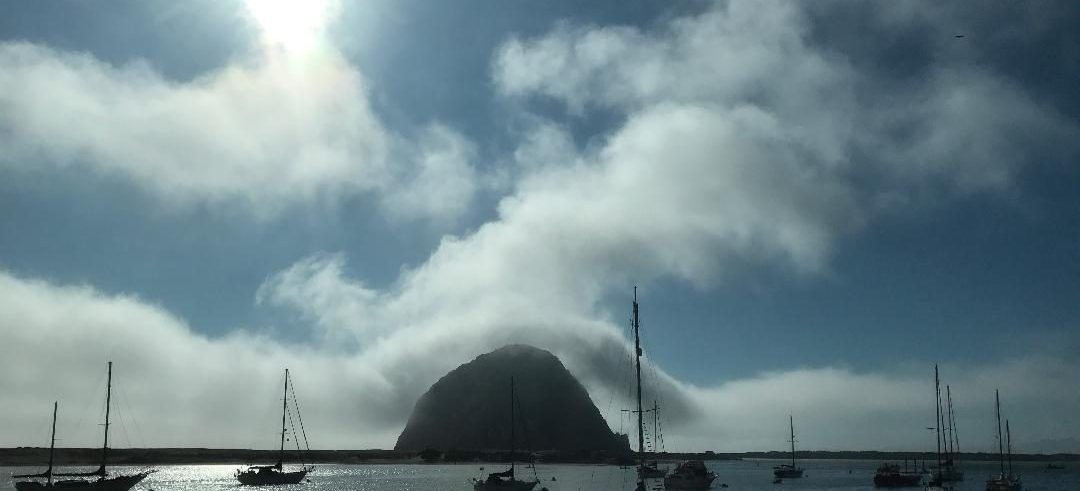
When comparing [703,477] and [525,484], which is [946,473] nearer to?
[703,477]

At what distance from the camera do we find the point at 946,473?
140000mm

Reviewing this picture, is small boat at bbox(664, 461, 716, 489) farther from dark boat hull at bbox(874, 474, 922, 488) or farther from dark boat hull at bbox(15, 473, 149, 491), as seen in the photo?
dark boat hull at bbox(15, 473, 149, 491)

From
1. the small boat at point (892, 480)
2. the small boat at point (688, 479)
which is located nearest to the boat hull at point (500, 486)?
the small boat at point (688, 479)

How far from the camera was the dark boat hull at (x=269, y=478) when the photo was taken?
140m

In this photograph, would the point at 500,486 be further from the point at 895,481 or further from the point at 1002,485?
the point at 895,481

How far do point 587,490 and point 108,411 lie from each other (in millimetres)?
70839

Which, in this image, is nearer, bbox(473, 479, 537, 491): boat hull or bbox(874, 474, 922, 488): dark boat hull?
bbox(473, 479, 537, 491): boat hull

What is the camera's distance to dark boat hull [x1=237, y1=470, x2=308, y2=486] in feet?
460

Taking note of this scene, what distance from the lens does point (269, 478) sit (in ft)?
459

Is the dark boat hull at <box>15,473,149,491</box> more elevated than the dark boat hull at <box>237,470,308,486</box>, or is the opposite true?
the dark boat hull at <box>15,473,149,491</box>

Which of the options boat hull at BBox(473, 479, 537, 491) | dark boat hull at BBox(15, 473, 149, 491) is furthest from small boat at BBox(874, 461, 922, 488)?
dark boat hull at BBox(15, 473, 149, 491)

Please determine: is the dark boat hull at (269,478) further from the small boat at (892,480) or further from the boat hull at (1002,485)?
the boat hull at (1002,485)

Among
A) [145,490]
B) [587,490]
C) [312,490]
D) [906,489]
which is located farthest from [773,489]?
[145,490]

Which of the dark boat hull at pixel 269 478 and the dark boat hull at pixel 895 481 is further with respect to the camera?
the dark boat hull at pixel 895 481
